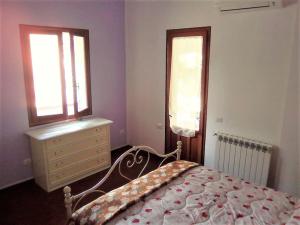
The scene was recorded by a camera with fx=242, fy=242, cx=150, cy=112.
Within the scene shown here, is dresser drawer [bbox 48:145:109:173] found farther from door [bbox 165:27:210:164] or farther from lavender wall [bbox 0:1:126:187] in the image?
door [bbox 165:27:210:164]

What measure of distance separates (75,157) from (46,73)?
1239mm

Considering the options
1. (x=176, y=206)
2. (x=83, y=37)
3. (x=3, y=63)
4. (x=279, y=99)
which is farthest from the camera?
(x=83, y=37)

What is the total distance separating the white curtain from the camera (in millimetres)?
3424

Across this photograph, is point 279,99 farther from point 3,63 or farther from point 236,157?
point 3,63

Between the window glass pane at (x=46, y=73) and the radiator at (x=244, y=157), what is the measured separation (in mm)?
2365

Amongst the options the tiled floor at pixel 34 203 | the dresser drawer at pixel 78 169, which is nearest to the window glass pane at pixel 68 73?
the dresser drawer at pixel 78 169

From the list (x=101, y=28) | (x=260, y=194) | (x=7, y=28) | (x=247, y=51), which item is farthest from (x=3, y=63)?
(x=260, y=194)

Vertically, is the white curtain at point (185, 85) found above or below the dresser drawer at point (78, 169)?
above

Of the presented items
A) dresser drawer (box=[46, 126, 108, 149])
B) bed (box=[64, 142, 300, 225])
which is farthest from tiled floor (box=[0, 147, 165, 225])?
bed (box=[64, 142, 300, 225])

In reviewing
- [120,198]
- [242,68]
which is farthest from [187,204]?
[242,68]

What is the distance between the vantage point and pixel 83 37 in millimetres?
3727

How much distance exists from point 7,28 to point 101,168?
7.49 ft

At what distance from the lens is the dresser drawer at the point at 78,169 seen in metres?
3.22

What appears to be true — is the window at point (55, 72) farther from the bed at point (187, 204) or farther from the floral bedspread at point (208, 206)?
the floral bedspread at point (208, 206)
